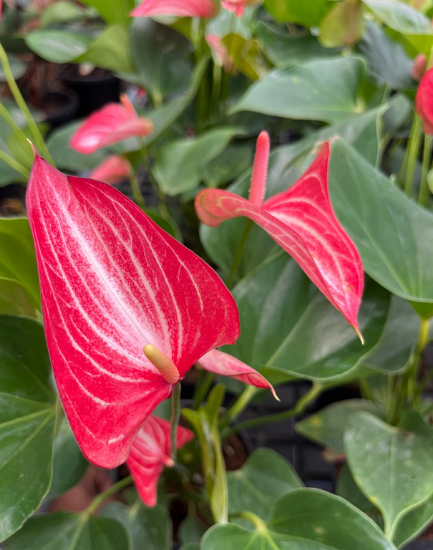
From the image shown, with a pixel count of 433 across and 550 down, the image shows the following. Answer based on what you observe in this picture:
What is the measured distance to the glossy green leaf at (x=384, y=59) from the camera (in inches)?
25.4

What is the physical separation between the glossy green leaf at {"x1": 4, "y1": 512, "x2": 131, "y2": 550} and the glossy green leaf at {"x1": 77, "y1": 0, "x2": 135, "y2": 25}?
0.73m

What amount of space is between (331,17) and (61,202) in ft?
1.73

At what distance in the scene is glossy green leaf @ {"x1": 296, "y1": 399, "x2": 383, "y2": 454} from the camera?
555 millimetres

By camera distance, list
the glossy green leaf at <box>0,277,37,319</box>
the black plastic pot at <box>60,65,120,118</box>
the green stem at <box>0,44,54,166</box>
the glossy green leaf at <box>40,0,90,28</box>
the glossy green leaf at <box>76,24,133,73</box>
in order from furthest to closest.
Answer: the black plastic pot at <box>60,65,120,118</box> < the glossy green leaf at <box>40,0,90,28</box> < the glossy green leaf at <box>76,24,133,73</box> < the green stem at <box>0,44,54,166</box> < the glossy green leaf at <box>0,277,37,319</box>

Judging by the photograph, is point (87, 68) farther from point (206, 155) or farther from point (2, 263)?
point (2, 263)

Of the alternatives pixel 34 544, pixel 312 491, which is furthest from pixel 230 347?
pixel 34 544

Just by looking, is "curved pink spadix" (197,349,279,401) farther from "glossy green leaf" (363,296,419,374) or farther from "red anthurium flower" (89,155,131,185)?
"red anthurium flower" (89,155,131,185)

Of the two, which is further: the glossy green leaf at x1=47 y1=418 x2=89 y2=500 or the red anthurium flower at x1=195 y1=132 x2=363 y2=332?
Answer: the glossy green leaf at x1=47 y1=418 x2=89 y2=500

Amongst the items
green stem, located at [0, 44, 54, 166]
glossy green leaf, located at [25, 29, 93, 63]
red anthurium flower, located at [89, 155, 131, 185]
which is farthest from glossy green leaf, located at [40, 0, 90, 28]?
green stem, located at [0, 44, 54, 166]

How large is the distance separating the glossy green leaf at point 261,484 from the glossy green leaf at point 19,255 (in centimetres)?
30

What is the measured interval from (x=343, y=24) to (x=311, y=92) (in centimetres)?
15

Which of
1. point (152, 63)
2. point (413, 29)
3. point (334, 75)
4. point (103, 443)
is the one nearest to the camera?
point (103, 443)

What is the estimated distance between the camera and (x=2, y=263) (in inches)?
13.8

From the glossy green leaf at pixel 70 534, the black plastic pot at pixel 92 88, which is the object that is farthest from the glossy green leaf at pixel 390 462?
the black plastic pot at pixel 92 88
